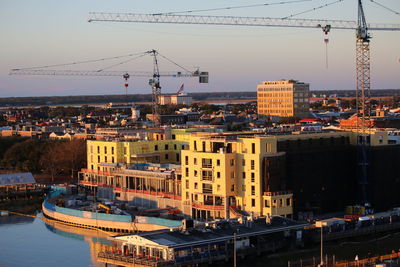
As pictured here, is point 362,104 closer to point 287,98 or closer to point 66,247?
point 66,247

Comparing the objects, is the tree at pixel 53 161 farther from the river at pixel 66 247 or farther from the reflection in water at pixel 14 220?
the river at pixel 66 247

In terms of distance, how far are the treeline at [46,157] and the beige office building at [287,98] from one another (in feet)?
134

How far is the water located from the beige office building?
206ft

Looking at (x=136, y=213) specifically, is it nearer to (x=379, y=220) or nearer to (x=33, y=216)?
(x=33, y=216)

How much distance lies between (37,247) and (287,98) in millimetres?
71808

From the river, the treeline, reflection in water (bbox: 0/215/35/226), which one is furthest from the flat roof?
the treeline

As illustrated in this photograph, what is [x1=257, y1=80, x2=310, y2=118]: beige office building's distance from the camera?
102625mm

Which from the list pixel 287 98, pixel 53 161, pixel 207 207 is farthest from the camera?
pixel 287 98

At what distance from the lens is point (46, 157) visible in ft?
205

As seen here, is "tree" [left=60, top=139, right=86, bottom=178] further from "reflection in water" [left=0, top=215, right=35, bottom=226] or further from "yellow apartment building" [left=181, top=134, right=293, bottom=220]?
"yellow apartment building" [left=181, top=134, right=293, bottom=220]

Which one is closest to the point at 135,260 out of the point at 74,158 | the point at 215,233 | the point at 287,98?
the point at 215,233

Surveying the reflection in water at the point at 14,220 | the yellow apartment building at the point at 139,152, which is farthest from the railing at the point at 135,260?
the yellow apartment building at the point at 139,152

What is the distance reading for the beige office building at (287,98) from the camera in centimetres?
10262

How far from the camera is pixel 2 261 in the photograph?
107 ft
